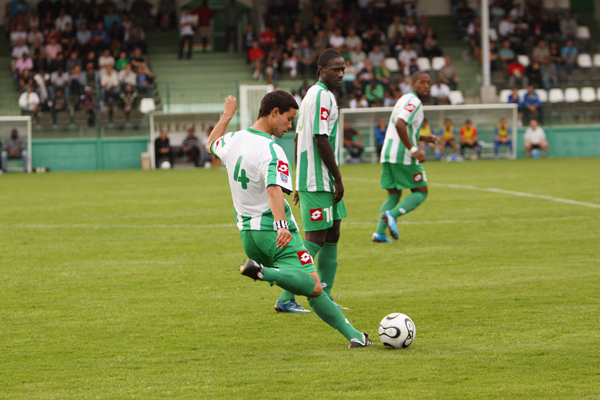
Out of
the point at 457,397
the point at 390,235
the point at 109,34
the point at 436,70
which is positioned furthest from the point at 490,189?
the point at 109,34

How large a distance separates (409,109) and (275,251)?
4601 mm

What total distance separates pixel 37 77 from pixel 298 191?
71.6 feet

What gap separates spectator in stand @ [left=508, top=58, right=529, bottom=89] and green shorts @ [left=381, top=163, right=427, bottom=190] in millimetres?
19557

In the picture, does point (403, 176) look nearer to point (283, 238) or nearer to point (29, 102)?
point (283, 238)

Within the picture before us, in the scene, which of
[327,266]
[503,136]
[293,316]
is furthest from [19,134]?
[293,316]

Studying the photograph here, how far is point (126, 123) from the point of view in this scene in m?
24.8

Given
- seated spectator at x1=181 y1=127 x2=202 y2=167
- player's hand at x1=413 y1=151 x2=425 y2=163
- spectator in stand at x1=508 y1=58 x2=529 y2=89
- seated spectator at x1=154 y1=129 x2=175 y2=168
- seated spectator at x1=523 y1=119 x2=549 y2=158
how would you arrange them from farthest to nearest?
spectator in stand at x1=508 y1=58 x2=529 y2=89
seated spectator at x1=523 y1=119 x2=549 y2=158
seated spectator at x1=181 y1=127 x2=202 y2=167
seated spectator at x1=154 y1=129 x2=175 y2=168
player's hand at x1=413 y1=151 x2=425 y2=163

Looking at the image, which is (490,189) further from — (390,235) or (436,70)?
(436,70)

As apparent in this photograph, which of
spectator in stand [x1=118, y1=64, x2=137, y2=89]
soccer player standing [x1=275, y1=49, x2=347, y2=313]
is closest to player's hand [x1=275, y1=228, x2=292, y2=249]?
soccer player standing [x1=275, y1=49, x2=347, y2=313]

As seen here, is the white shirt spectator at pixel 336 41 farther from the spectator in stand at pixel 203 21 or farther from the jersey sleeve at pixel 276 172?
the jersey sleeve at pixel 276 172

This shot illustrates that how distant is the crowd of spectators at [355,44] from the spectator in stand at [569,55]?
4.69 meters

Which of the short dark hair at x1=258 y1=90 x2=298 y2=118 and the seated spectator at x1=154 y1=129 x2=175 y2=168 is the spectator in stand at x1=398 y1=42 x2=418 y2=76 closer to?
the seated spectator at x1=154 y1=129 x2=175 y2=168

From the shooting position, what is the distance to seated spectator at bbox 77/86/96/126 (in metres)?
24.6

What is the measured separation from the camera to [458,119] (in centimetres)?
2531
